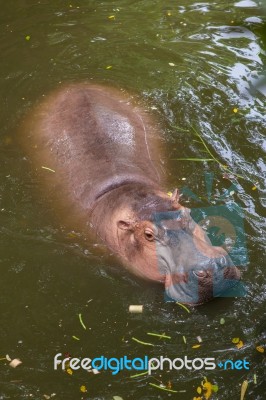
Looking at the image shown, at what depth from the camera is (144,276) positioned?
225 inches

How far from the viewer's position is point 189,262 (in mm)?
5090

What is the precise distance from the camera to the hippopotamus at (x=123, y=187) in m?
5.22

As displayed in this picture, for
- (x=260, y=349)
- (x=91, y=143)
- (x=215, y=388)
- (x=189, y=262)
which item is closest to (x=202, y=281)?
(x=189, y=262)

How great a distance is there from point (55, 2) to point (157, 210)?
231 inches

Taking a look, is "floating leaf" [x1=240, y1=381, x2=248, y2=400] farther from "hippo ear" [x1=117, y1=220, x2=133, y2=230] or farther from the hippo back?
the hippo back

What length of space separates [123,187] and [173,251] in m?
1.17

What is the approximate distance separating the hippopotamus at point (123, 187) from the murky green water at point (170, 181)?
19 cm

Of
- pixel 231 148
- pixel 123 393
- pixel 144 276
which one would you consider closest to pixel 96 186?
pixel 144 276

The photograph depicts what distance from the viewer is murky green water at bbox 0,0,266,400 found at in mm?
5098

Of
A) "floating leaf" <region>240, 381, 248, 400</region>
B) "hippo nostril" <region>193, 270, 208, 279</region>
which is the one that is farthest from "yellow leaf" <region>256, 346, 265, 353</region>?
"hippo nostril" <region>193, 270, 208, 279</region>

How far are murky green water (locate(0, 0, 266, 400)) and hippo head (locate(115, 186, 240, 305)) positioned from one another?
0.21 m

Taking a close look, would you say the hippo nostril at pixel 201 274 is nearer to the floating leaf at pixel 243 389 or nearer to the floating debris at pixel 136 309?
the floating debris at pixel 136 309

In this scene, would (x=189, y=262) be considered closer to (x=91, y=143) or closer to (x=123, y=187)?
(x=123, y=187)

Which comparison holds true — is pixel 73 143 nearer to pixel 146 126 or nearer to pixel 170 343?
pixel 146 126
